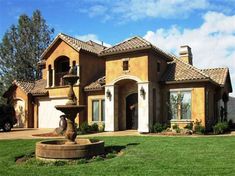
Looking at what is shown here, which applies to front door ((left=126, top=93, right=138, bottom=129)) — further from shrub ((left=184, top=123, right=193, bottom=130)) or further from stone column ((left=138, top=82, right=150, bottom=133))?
shrub ((left=184, top=123, right=193, bottom=130))

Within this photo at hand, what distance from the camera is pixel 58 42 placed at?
29.8m

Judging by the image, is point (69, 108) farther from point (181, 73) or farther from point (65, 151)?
point (181, 73)

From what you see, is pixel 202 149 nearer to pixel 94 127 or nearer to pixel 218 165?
pixel 218 165

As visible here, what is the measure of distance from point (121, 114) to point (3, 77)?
25.8 meters

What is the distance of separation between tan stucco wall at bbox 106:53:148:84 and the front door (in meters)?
2.19

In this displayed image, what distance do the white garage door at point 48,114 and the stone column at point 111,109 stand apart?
6049 millimetres

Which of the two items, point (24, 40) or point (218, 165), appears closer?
point (218, 165)

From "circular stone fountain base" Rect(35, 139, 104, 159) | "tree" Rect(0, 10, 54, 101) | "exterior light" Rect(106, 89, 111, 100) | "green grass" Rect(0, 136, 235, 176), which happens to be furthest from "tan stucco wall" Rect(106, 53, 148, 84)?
"tree" Rect(0, 10, 54, 101)

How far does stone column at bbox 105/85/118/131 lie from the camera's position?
25.4m

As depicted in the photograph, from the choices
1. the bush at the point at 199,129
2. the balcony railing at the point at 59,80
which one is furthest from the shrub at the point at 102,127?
the bush at the point at 199,129

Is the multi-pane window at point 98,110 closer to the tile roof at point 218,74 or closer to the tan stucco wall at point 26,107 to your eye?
the tan stucco wall at point 26,107

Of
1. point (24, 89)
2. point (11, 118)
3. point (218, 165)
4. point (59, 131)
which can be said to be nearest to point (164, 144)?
point (218, 165)

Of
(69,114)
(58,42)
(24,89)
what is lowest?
(69,114)

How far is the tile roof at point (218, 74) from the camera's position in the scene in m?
28.0
